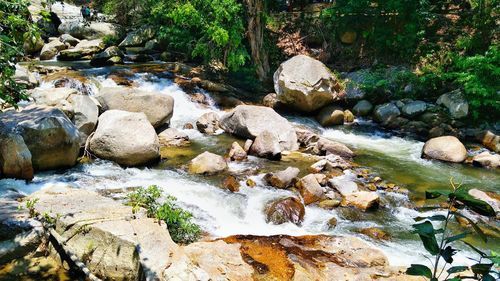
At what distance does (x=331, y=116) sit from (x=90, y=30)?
13.3m

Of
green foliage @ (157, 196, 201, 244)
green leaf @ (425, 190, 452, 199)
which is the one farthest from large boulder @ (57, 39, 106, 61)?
green leaf @ (425, 190, 452, 199)

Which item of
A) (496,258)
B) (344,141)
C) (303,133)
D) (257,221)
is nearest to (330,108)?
(344,141)

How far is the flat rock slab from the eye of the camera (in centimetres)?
454


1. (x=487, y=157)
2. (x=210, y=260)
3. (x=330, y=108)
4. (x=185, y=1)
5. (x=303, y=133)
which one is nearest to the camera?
(x=210, y=260)

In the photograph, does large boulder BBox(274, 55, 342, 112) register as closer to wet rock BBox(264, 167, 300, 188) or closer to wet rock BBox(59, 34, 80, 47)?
wet rock BBox(264, 167, 300, 188)

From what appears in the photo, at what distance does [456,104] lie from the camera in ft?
44.3

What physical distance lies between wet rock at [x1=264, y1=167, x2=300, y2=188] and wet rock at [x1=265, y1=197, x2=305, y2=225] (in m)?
1.04

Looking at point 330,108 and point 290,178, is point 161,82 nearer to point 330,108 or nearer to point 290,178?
point 330,108

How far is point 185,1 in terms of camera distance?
1595 cm

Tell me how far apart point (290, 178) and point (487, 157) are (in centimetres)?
632

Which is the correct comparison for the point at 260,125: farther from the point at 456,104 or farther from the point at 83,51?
the point at 83,51

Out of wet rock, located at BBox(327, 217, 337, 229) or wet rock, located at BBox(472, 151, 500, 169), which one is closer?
wet rock, located at BBox(327, 217, 337, 229)

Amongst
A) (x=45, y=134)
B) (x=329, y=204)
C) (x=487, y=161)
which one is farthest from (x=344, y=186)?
(x=45, y=134)

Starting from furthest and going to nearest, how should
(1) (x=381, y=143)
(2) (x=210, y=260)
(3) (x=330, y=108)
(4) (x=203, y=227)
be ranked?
(3) (x=330, y=108)
(1) (x=381, y=143)
(4) (x=203, y=227)
(2) (x=210, y=260)
